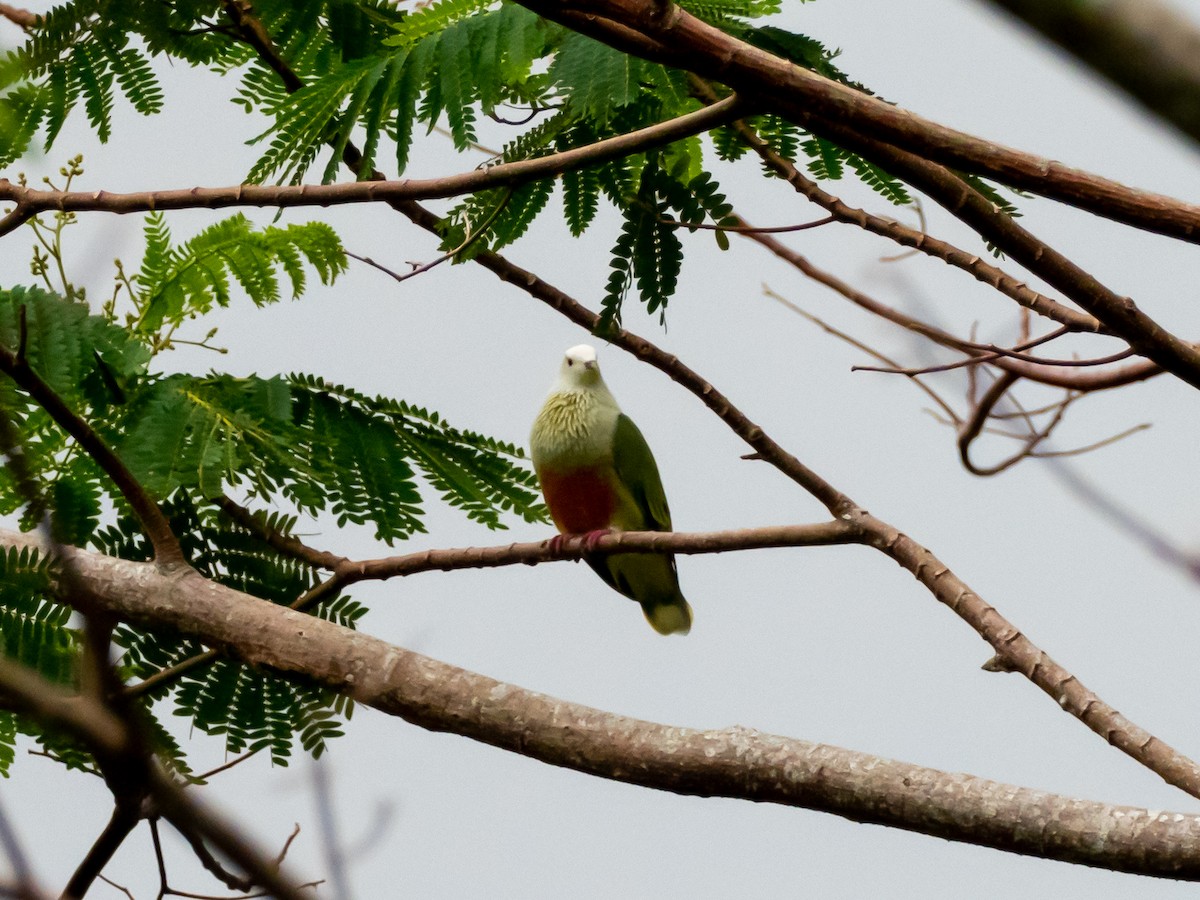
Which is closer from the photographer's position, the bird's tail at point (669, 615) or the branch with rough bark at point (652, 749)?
the branch with rough bark at point (652, 749)

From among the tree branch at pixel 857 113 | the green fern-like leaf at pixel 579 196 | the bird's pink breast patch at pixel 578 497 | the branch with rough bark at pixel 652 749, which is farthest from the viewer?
the bird's pink breast patch at pixel 578 497

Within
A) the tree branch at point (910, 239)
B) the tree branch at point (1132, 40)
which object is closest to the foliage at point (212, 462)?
the tree branch at point (910, 239)

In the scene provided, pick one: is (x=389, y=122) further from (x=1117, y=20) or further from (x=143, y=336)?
(x=1117, y=20)

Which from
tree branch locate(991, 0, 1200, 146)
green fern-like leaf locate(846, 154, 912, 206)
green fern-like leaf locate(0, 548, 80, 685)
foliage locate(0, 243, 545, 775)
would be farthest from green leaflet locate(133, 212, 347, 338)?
tree branch locate(991, 0, 1200, 146)

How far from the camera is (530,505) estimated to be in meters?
4.26

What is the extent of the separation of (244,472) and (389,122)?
997mm

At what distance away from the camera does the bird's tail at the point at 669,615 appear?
625 centimetres

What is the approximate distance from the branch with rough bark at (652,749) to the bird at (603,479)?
2.48 m

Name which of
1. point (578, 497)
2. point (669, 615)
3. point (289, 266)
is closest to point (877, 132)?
point (289, 266)

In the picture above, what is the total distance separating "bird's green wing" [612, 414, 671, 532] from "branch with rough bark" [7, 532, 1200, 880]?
2691 millimetres

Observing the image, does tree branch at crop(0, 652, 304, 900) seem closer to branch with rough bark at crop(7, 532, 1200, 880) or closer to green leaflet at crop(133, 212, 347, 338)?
branch with rough bark at crop(7, 532, 1200, 880)

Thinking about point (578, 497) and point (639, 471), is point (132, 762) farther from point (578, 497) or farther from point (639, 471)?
point (639, 471)

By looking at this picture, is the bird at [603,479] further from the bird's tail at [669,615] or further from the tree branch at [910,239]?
the tree branch at [910,239]

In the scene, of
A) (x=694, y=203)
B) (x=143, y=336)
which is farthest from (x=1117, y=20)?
(x=143, y=336)
